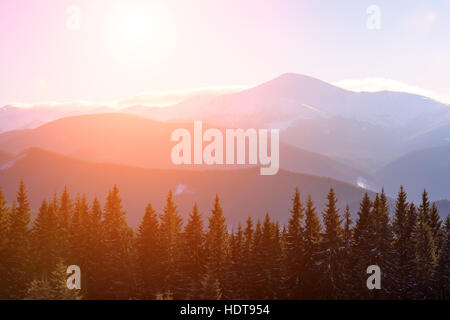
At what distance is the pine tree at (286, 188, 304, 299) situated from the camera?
5484 centimetres

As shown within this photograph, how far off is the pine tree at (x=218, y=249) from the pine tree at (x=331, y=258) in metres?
11.4

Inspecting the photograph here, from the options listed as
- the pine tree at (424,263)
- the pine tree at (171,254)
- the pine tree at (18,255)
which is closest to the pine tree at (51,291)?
the pine tree at (171,254)

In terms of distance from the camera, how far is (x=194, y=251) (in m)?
55.8

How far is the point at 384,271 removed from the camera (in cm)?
5481

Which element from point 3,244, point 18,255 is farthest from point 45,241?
point 3,244

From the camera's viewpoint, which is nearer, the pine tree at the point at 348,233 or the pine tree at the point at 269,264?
the pine tree at the point at 269,264

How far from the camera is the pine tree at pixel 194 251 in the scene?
2156 inches

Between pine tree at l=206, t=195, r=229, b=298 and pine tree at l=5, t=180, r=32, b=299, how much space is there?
75.2ft

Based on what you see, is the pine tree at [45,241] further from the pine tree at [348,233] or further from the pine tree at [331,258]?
the pine tree at [348,233]
